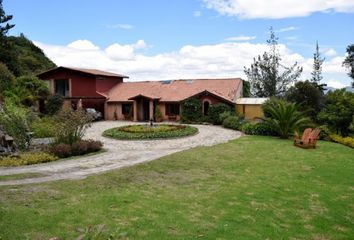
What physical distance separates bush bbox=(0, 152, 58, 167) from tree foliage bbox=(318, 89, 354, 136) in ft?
62.7

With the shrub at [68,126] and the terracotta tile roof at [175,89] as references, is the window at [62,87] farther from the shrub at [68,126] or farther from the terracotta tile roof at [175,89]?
the shrub at [68,126]

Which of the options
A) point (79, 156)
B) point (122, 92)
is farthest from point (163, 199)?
point (122, 92)

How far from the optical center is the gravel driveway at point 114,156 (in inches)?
Result: 521

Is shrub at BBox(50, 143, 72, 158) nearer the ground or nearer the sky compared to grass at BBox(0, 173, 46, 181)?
nearer the sky

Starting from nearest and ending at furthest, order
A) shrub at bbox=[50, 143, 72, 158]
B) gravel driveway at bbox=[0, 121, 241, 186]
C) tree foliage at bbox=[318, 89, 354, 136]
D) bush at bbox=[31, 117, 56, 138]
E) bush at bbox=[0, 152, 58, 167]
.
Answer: gravel driveway at bbox=[0, 121, 241, 186], bush at bbox=[0, 152, 58, 167], shrub at bbox=[50, 143, 72, 158], bush at bbox=[31, 117, 56, 138], tree foliage at bbox=[318, 89, 354, 136]

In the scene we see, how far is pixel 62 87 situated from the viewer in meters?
41.0

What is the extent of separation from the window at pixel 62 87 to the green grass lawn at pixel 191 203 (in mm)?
27575

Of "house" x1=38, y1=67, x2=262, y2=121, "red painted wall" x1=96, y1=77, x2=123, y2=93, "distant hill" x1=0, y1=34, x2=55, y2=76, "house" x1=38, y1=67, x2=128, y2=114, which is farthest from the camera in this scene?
"distant hill" x1=0, y1=34, x2=55, y2=76

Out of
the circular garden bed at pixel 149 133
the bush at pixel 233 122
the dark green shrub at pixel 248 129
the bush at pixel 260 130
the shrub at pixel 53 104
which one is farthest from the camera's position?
the shrub at pixel 53 104

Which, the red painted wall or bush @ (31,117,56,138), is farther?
the red painted wall

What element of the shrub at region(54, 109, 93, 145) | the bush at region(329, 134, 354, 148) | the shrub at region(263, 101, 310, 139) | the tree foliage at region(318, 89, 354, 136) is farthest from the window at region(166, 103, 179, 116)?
the shrub at region(54, 109, 93, 145)

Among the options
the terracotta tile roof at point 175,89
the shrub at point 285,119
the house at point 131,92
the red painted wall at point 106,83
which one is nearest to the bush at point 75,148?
the shrub at point 285,119

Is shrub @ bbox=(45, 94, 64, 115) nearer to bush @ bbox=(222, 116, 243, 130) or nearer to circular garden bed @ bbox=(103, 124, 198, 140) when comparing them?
circular garden bed @ bbox=(103, 124, 198, 140)

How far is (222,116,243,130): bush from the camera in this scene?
3016 centimetres
